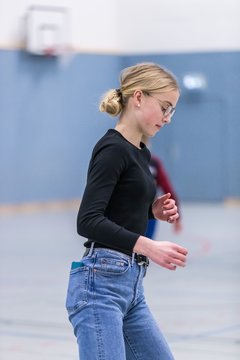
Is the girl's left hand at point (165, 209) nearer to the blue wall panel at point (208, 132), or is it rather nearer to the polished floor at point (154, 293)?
the polished floor at point (154, 293)

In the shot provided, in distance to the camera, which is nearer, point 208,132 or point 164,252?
point 164,252

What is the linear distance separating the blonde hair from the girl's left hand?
0.36 meters

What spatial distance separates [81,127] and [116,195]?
1712 cm

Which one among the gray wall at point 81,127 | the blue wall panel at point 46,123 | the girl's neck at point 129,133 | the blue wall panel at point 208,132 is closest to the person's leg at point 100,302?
the girl's neck at point 129,133

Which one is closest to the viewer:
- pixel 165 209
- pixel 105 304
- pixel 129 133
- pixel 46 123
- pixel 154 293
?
pixel 105 304

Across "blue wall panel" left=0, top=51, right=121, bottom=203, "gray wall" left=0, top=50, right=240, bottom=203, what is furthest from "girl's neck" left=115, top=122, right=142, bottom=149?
"gray wall" left=0, top=50, right=240, bottom=203

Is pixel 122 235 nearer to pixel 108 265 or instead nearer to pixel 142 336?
pixel 108 265

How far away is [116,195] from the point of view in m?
3.02

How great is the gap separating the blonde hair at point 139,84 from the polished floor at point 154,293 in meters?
2.55

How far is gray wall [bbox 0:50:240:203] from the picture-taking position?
1852 cm

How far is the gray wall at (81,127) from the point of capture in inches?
729

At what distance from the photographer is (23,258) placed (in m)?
10.9

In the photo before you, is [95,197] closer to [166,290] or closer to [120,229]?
[120,229]

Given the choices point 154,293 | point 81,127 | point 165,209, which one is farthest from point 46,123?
point 165,209
